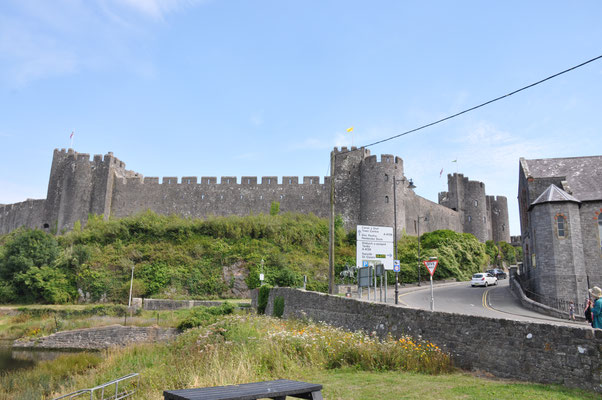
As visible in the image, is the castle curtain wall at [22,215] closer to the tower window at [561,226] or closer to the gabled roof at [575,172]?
the gabled roof at [575,172]

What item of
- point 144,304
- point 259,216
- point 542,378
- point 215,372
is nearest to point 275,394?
point 215,372

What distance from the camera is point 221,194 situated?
4678cm

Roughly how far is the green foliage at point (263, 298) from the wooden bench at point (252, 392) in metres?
19.1

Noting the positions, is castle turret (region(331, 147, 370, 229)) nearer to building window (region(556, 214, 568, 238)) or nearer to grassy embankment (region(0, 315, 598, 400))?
building window (region(556, 214, 568, 238))

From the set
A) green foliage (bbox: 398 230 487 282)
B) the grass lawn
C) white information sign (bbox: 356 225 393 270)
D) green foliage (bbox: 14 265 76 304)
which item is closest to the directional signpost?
white information sign (bbox: 356 225 393 270)

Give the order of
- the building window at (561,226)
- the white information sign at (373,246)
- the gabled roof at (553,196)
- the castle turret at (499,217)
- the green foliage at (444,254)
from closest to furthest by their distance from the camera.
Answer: the white information sign at (373,246) → the building window at (561,226) → the gabled roof at (553,196) → the green foliage at (444,254) → the castle turret at (499,217)

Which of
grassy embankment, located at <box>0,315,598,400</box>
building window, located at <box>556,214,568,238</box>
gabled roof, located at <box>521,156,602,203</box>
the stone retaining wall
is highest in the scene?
gabled roof, located at <box>521,156,602,203</box>

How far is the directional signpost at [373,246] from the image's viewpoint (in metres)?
20.2

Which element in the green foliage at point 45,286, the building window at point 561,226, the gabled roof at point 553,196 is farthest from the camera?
the green foliage at point 45,286

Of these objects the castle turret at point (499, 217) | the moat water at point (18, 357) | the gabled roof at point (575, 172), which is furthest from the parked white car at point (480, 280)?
the castle turret at point (499, 217)

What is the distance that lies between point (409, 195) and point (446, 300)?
76.8 ft

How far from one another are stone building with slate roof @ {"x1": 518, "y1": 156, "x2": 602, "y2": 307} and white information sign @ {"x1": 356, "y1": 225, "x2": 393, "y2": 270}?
419 inches

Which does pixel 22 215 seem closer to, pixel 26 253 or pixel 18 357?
pixel 26 253

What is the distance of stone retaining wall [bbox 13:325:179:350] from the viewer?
24922 millimetres
